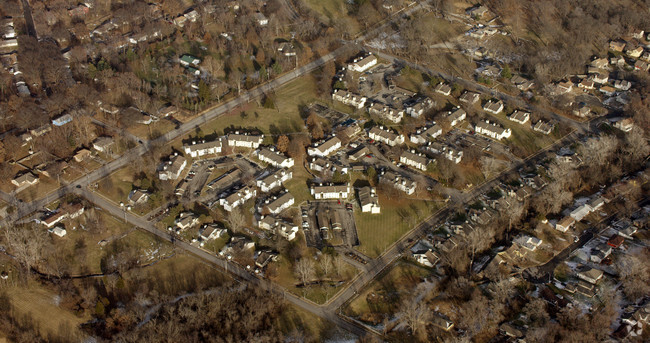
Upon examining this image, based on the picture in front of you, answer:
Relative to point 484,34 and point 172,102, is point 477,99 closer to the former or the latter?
point 484,34

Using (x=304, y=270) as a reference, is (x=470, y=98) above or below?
A: above

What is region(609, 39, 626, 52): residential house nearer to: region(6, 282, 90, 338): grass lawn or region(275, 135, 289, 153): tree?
region(275, 135, 289, 153): tree

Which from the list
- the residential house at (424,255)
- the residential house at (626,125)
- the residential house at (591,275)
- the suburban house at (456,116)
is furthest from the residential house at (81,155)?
the residential house at (626,125)

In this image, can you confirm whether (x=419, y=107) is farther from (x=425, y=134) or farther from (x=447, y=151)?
(x=447, y=151)

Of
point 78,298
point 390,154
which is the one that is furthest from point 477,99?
point 78,298

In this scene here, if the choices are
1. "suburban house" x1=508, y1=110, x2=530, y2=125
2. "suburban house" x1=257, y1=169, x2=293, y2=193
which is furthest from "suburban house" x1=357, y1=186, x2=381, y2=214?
"suburban house" x1=508, y1=110, x2=530, y2=125

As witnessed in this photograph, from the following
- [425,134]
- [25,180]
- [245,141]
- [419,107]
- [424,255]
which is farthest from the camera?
[419,107]

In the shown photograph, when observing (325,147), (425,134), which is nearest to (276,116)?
(325,147)
